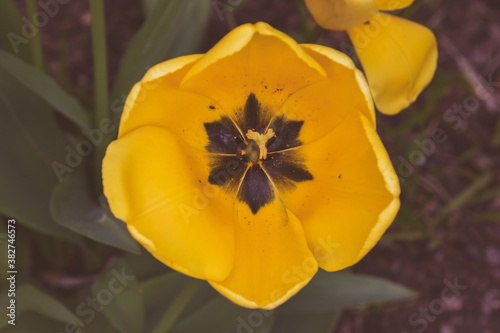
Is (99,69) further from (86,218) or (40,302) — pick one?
(40,302)

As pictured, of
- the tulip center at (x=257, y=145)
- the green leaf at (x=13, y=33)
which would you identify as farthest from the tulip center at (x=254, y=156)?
the green leaf at (x=13, y=33)

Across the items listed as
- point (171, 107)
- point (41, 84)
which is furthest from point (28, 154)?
point (171, 107)

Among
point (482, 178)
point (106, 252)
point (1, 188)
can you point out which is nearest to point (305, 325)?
point (106, 252)

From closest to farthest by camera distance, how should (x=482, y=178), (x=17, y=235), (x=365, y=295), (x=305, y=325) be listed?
(x=365, y=295) → (x=305, y=325) → (x=17, y=235) → (x=482, y=178)

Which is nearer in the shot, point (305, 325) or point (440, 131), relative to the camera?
point (305, 325)

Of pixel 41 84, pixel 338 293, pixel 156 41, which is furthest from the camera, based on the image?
pixel 338 293

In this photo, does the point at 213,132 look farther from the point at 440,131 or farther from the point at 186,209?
the point at 440,131

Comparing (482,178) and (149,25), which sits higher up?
(149,25)
